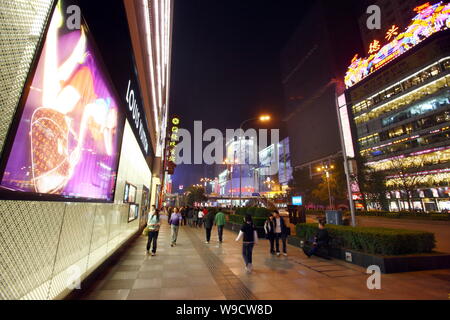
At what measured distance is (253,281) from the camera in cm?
582

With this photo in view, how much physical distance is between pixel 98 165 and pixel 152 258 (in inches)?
177

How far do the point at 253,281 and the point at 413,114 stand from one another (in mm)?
63034

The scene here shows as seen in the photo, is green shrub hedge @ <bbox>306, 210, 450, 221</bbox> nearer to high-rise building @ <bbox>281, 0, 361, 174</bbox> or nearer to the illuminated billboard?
the illuminated billboard

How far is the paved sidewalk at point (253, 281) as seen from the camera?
4840mm

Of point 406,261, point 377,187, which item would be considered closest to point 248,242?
point 406,261

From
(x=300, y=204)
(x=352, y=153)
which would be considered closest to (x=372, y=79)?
(x=352, y=153)

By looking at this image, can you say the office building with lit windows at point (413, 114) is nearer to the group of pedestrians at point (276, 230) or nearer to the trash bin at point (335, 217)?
the trash bin at point (335, 217)

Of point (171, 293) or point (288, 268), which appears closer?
point (171, 293)

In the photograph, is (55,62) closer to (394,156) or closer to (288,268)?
(288,268)

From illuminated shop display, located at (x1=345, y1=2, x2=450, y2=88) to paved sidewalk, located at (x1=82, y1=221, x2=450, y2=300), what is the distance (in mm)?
67796

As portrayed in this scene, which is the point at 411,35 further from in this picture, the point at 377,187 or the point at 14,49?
the point at 14,49

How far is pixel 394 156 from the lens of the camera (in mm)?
51844

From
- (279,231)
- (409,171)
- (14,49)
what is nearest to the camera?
(14,49)

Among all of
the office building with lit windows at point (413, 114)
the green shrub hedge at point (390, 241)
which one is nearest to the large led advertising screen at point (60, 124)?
the green shrub hedge at point (390, 241)
